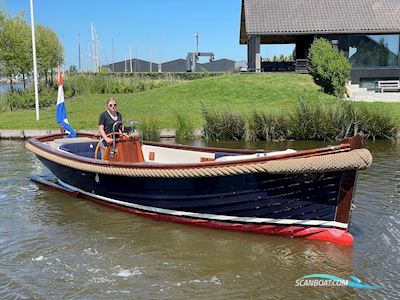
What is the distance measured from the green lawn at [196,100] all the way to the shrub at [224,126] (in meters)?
0.92

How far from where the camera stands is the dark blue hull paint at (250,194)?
6441 millimetres

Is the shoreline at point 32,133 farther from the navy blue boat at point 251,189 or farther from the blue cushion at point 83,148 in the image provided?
the navy blue boat at point 251,189

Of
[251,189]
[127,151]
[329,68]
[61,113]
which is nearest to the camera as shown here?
[251,189]

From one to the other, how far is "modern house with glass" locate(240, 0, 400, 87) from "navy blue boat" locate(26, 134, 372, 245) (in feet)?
73.9

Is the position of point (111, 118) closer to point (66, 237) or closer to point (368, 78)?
point (66, 237)

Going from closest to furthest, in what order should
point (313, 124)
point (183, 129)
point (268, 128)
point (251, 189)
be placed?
1. point (251, 189)
2. point (313, 124)
3. point (268, 128)
4. point (183, 129)

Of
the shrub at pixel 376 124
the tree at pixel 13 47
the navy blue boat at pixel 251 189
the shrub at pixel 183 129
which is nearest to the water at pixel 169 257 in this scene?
the navy blue boat at pixel 251 189

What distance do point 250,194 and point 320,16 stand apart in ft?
85.0

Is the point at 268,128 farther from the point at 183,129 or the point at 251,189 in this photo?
the point at 251,189

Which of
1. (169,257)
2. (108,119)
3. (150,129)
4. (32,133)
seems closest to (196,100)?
(150,129)

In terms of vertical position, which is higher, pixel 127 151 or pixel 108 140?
pixel 108 140

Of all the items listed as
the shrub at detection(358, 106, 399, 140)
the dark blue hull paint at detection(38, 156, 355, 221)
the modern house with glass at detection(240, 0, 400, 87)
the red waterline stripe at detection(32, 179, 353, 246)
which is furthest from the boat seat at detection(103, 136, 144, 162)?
the modern house with glass at detection(240, 0, 400, 87)

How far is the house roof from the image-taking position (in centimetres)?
2864

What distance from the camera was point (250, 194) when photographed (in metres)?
6.68
